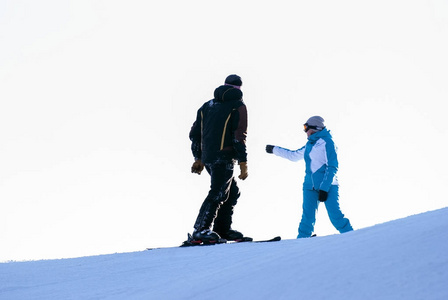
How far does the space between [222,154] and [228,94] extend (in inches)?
27.5

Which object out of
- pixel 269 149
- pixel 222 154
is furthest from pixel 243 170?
pixel 269 149

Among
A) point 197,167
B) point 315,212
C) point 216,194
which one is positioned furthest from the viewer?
point 315,212

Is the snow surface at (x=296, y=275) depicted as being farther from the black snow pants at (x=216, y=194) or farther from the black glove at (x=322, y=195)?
the black glove at (x=322, y=195)

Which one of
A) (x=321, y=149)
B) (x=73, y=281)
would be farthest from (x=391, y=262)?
(x=321, y=149)

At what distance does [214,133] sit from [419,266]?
15.8 feet

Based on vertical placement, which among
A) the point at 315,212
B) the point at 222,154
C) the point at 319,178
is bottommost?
the point at 315,212

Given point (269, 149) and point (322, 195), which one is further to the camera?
point (269, 149)

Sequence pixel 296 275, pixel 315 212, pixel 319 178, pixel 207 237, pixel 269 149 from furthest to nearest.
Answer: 1. pixel 269 149
2. pixel 315 212
3. pixel 319 178
4. pixel 207 237
5. pixel 296 275

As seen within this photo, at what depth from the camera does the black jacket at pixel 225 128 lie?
7492 mm

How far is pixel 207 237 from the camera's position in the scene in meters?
7.26

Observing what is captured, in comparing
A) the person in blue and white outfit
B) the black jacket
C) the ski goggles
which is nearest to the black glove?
the person in blue and white outfit

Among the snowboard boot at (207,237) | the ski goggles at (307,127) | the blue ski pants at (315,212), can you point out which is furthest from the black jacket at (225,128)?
the blue ski pants at (315,212)

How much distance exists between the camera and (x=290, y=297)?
304 cm

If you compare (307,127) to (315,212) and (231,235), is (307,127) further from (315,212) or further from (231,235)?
(231,235)
